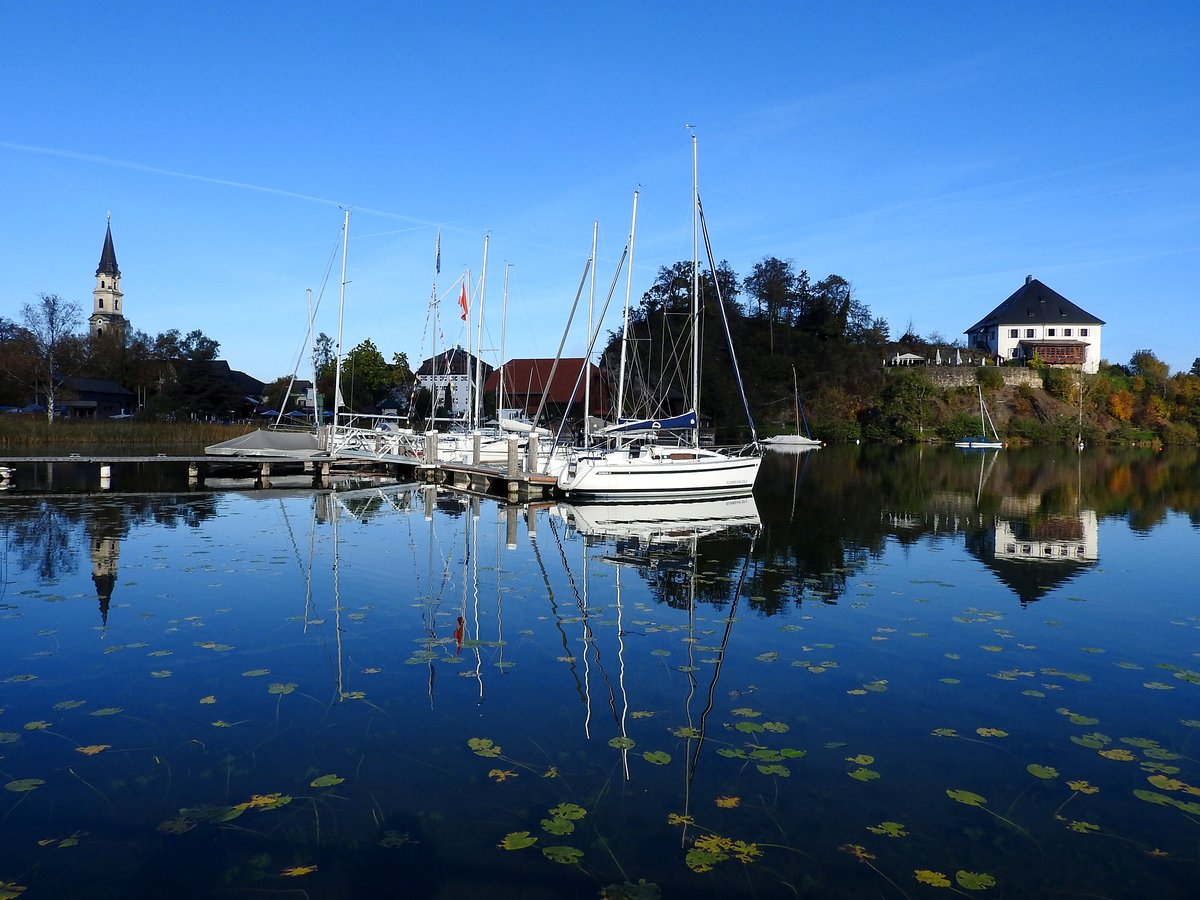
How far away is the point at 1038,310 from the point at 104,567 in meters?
114

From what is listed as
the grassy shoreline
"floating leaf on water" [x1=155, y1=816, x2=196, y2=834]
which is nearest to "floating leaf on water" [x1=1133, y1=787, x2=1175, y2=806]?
"floating leaf on water" [x1=155, y1=816, x2=196, y2=834]

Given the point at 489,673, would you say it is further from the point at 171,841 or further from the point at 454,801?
the point at 171,841

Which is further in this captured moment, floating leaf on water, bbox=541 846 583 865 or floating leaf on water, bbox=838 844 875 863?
floating leaf on water, bbox=838 844 875 863

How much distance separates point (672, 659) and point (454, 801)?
4614 mm

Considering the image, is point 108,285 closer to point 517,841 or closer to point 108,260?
point 108,260

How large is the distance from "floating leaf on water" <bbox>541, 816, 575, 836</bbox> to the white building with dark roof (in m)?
112

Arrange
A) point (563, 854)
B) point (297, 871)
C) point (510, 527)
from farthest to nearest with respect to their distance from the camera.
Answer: point (510, 527), point (563, 854), point (297, 871)

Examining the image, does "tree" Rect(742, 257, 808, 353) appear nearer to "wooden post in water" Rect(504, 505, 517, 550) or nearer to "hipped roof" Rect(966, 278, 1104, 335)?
"hipped roof" Rect(966, 278, 1104, 335)

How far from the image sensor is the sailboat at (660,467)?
2923 cm

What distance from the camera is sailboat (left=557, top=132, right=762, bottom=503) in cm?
2923

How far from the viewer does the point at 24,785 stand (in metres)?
7.07

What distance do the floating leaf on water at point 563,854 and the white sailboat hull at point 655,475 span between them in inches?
895

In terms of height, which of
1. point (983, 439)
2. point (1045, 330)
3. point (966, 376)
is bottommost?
point (983, 439)

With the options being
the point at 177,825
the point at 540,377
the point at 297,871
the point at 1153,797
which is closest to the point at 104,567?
the point at 177,825
